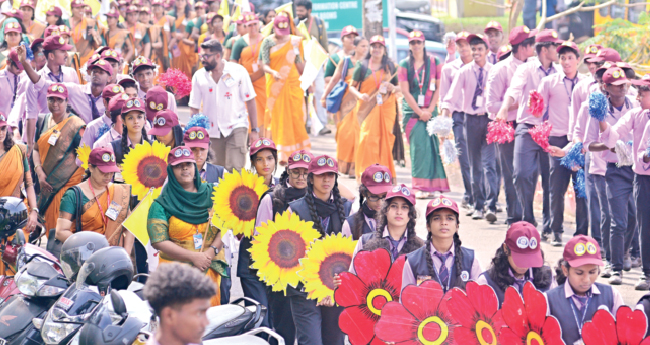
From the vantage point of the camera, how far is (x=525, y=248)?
5.20 metres

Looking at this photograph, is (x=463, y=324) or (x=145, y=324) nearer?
(x=145, y=324)

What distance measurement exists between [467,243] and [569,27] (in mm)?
14200

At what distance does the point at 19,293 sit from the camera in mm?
5547

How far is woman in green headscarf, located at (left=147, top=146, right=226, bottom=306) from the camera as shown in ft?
21.1

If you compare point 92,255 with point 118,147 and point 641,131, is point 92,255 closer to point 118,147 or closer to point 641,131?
point 118,147

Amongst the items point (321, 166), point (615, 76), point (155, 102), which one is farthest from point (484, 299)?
point (155, 102)

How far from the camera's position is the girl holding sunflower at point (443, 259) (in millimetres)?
5309

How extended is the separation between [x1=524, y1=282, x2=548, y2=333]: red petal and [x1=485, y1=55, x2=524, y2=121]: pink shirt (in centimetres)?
570

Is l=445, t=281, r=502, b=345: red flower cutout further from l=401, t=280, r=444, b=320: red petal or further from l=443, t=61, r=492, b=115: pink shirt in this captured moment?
l=443, t=61, r=492, b=115: pink shirt

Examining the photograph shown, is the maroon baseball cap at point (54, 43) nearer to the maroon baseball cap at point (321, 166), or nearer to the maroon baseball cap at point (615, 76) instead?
the maroon baseball cap at point (321, 166)

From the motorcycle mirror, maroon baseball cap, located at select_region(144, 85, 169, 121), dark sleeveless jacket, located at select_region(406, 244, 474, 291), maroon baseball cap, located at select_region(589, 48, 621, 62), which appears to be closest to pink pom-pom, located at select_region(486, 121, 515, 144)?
maroon baseball cap, located at select_region(589, 48, 621, 62)

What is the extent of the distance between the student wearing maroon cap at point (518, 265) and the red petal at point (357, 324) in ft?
2.36

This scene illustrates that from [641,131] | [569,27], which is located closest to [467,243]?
[641,131]

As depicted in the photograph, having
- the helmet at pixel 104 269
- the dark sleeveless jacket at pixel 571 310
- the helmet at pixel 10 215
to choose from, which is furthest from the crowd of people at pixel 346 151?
the helmet at pixel 104 269
